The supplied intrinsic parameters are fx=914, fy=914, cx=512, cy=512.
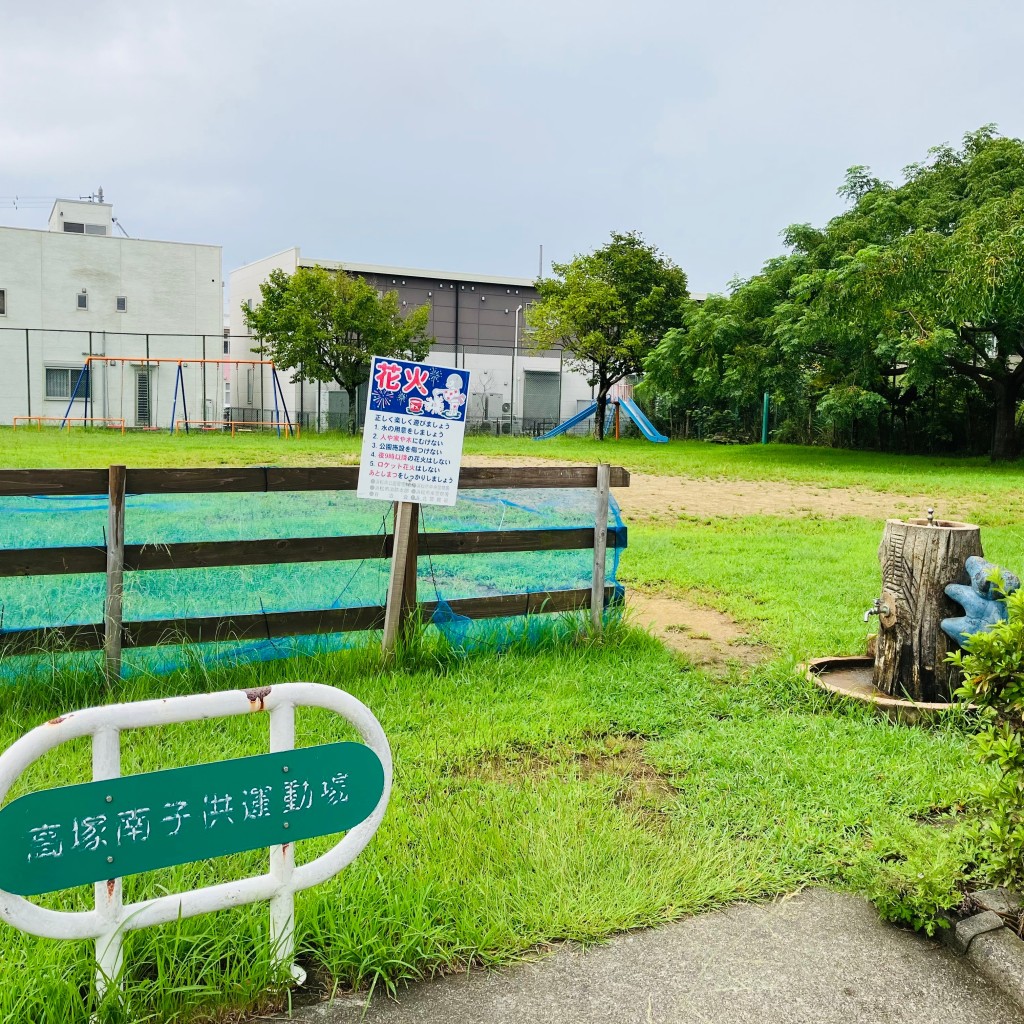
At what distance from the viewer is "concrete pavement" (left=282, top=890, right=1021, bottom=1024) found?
2225mm

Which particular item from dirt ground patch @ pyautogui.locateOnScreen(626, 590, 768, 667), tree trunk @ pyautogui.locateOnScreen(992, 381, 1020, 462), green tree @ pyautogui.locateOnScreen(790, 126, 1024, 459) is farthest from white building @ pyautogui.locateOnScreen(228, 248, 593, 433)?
dirt ground patch @ pyautogui.locateOnScreen(626, 590, 768, 667)

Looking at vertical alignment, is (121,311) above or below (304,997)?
above

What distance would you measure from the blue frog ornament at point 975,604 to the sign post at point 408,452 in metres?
2.49

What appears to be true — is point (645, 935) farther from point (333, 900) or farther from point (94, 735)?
point (94, 735)

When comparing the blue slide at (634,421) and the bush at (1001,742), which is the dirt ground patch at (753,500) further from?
the blue slide at (634,421)

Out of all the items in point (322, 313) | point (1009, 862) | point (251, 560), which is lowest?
point (1009, 862)

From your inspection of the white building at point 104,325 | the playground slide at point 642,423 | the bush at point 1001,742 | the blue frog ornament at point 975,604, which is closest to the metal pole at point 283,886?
the bush at point 1001,742

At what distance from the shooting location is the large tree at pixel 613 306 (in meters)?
31.2

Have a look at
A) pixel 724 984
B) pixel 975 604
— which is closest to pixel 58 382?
pixel 975 604

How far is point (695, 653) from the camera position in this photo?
5.61m

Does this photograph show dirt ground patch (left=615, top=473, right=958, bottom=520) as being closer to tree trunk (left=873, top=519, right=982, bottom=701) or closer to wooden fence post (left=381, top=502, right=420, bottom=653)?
wooden fence post (left=381, top=502, right=420, bottom=653)

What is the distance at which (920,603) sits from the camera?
436 centimetres

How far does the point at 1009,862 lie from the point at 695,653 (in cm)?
316

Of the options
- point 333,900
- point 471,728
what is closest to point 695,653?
point 471,728
